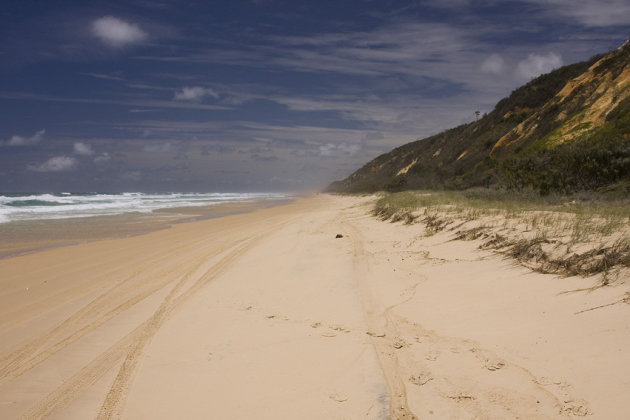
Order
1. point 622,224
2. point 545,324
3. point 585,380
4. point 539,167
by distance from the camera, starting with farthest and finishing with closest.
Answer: point 539,167, point 622,224, point 545,324, point 585,380

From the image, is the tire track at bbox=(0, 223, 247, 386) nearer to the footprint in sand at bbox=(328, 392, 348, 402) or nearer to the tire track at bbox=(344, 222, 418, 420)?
the footprint in sand at bbox=(328, 392, 348, 402)

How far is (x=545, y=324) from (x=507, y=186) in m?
14.9

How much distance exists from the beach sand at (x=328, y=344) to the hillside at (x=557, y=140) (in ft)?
33.3

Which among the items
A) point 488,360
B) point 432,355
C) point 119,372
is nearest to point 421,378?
point 432,355

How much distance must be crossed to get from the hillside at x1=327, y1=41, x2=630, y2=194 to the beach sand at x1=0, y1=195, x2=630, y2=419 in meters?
10.2

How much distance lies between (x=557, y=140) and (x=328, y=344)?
67.8 feet

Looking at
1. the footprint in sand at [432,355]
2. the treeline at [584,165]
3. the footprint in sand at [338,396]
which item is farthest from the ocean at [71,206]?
the treeline at [584,165]

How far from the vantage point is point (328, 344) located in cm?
396

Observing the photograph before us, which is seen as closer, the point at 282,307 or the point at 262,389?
the point at 262,389

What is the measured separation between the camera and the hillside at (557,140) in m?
13.7

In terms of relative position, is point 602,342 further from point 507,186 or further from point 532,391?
point 507,186

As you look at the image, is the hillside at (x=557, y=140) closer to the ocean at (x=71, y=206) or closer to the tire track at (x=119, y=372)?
the tire track at (x=119, y=372)

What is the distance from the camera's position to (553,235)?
559cm

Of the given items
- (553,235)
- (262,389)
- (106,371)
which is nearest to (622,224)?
(553,235)
